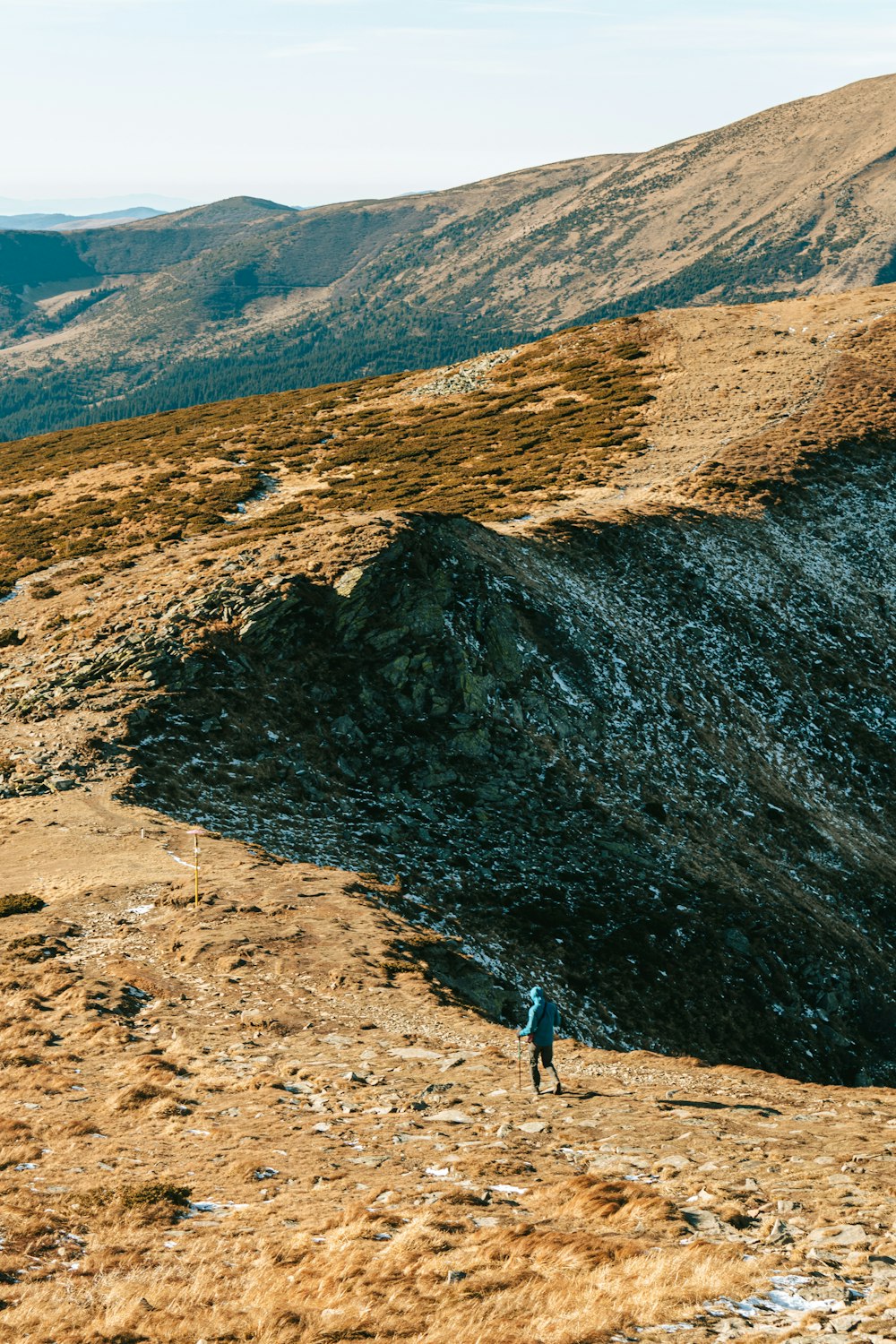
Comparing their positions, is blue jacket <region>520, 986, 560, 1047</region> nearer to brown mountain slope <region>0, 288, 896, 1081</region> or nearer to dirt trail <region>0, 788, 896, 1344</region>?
dirt trail <region>0, 788, 896, 1344</region>

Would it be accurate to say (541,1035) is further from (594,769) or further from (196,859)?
Answer: (594,769)

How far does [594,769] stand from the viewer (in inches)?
1351

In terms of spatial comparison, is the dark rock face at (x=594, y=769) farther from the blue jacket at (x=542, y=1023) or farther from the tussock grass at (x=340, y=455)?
the tussock grass at (x=340, y=455)

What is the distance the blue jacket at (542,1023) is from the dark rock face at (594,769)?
22.2 feet

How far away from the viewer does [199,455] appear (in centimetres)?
8175

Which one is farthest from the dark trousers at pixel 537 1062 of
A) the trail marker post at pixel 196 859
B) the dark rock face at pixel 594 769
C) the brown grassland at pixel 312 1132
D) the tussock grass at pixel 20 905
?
the tussock grass at pixel 20 905

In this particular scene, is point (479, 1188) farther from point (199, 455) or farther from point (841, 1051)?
point (199, 455)

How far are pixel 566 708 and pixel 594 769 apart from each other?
2.84 m

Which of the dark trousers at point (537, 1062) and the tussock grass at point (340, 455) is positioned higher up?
the tussock grass at point (340, 455)

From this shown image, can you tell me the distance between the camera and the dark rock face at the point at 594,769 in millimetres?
27125

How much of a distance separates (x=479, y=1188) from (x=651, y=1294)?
11.4 ft

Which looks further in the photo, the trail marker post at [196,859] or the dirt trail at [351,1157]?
the trail marker post at [196,859]

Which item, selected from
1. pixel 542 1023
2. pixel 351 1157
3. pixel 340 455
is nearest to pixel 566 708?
pixel 542 1023

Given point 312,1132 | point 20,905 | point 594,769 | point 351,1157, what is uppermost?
point 20,905
